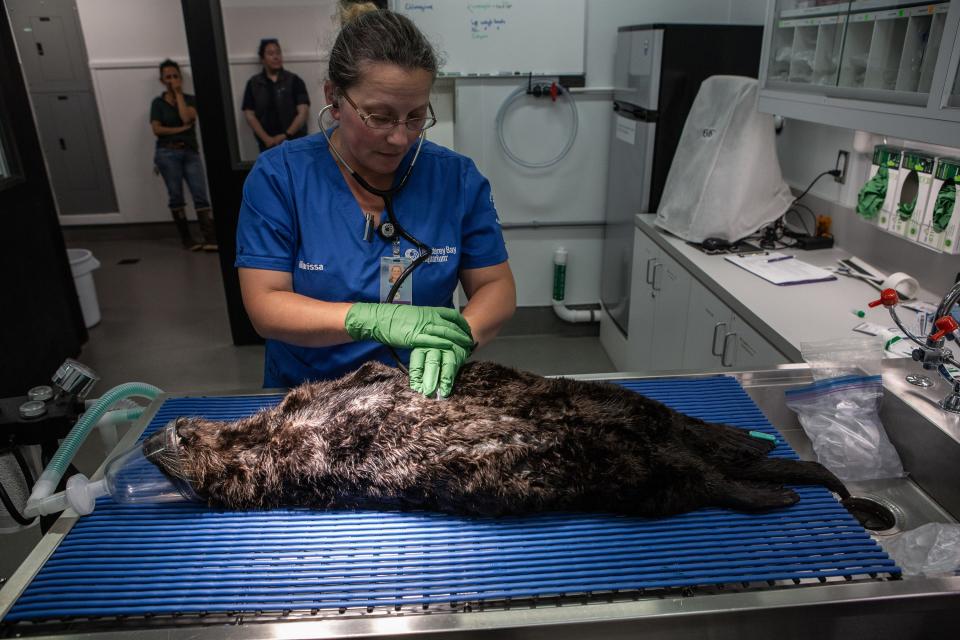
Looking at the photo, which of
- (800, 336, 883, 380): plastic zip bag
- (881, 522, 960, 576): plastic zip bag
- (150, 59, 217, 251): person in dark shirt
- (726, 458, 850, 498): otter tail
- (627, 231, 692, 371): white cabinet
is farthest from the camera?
(150, 59, 217, 251): person in dark shirt

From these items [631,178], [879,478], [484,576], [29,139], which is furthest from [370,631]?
[29,139]

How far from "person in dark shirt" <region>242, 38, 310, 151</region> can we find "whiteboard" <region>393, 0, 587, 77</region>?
4.89 ft

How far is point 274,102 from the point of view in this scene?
4535 mm

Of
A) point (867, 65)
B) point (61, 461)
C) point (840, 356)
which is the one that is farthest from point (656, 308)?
point (61, 461)

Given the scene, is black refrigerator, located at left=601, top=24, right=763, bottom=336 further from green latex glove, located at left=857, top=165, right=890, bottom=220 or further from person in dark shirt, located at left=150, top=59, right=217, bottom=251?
person in dark shirt, located at left=150, top=59, right=217, bottom=251

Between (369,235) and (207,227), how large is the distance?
475 centimetres

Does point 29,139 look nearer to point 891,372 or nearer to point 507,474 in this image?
point 507,474

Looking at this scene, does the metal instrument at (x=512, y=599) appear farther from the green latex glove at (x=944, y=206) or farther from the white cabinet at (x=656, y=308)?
the white cabinet at (x=656, y=308)

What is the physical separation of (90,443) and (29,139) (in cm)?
173

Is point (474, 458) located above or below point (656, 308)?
above

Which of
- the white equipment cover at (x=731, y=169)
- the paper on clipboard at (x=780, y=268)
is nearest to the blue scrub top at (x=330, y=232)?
the paper on clipboard at (x=780, y=268)

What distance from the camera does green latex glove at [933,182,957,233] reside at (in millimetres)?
1949

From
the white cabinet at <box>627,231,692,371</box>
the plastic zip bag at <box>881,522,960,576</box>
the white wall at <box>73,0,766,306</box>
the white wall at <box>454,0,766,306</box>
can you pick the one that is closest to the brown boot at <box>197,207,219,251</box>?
the white wall at <box>73,0,766,306</box>

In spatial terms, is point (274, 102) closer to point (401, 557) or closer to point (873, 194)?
point (873, 194)
